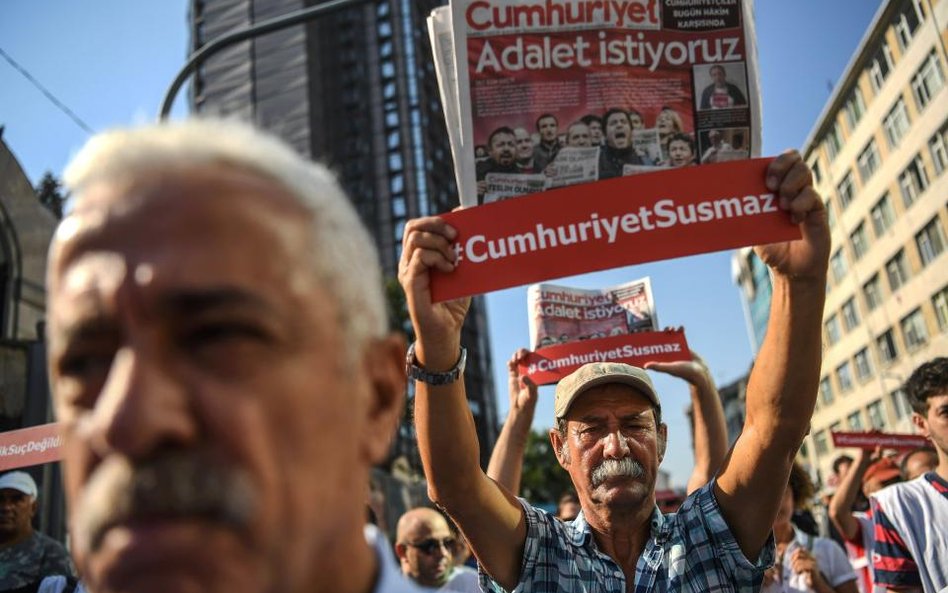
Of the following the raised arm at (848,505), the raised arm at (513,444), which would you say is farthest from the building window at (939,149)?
the raised arm at (513,444)

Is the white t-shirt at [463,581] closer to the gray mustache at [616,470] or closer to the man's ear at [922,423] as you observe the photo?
the gray mustache at [616,470]

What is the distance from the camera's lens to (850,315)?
146 ft

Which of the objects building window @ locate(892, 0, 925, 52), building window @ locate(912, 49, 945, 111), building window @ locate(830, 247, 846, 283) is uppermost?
building window @ locate(892, 0, 925, 52)

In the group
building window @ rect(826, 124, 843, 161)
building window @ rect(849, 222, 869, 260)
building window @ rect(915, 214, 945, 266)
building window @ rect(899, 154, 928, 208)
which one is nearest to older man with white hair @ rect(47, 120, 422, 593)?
building window @ rect(915, 214, 945, 266)

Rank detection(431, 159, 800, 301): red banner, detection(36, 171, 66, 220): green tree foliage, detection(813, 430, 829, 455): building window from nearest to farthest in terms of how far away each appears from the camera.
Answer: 1. detection(431, 159, 800, 301): red banner
2. detection(36, 171, 66, 220): green tree foliage
3. detection(813, 430, 829, 455): building window

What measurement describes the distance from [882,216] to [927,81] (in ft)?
26.2

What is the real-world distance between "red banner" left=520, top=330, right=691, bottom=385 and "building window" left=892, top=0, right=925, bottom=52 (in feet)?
110

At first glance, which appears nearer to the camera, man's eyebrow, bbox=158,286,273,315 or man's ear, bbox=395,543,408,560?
man's eyebrow, bbox=158,286,273,315

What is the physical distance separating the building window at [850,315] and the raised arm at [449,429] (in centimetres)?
4531

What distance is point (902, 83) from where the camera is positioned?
3384 centimetres

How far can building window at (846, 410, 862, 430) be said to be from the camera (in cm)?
4359

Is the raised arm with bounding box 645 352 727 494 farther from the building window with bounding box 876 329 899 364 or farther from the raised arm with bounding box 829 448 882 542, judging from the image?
the building window with bounding box 876 329 899 364

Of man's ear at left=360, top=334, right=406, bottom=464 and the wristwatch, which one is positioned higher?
the wristwatch

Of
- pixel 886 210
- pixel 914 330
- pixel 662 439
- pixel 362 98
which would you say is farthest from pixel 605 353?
pixel 362 98
